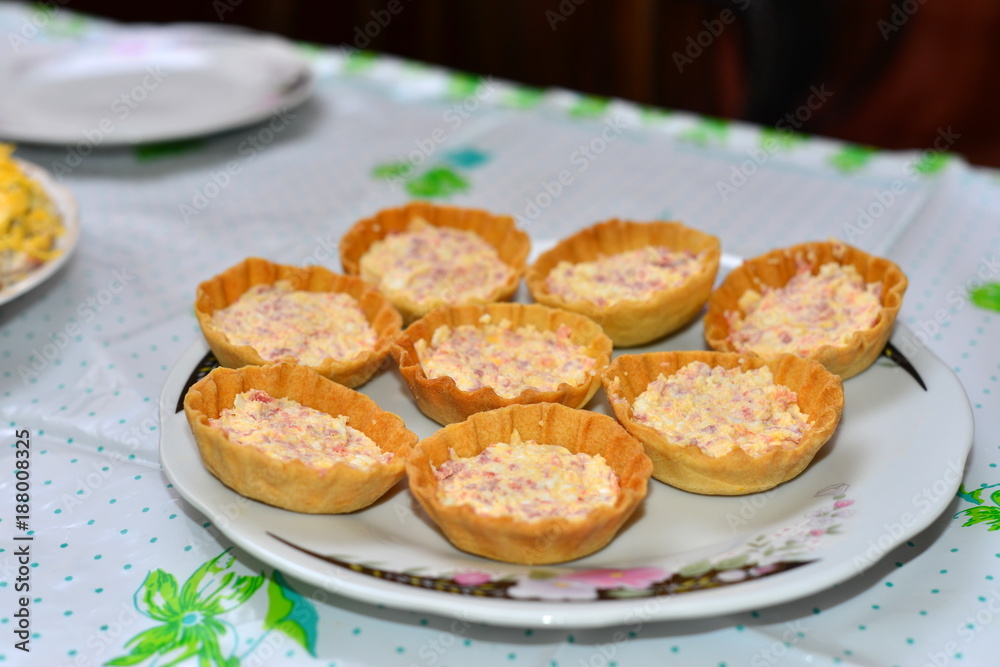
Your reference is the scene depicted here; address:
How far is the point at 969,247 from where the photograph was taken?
255 centimetres

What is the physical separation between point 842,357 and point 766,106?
2.53 meters

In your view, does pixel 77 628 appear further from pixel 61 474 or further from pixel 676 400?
pixel 676 400

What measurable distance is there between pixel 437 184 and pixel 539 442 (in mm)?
1433

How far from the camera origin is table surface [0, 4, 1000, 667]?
140 centimetres

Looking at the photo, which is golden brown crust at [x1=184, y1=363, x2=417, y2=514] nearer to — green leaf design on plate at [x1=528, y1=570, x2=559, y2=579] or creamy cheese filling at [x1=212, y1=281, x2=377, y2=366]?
creamy cheese filling at [x1=212, y1=281, x2=377, y2=366]

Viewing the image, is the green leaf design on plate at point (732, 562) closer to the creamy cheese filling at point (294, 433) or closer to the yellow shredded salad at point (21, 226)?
the creamy cheese filling at point (294, 433)

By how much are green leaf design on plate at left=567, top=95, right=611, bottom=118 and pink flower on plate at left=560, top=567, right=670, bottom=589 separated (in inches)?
82.7

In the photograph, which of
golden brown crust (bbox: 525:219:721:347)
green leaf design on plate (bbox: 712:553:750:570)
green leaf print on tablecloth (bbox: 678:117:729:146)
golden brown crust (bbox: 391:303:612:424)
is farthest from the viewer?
green leaf print on tablecloth (bbox: 678:117:729:146)

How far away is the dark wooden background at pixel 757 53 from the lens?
166 inches

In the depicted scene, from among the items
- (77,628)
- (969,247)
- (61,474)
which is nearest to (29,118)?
(61,474)

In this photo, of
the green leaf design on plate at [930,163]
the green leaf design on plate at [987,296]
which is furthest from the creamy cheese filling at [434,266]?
the green leaf design on plate at [930,163]

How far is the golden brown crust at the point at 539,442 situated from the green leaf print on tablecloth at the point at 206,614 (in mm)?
258

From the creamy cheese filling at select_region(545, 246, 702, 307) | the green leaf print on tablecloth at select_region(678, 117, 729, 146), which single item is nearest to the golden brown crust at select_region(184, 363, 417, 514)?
the creamy cheese filling at select_region(545, 246, 702, 307)

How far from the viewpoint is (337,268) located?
2.40m
